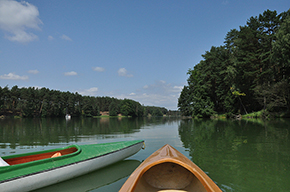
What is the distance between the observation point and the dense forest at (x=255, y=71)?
28781 mm

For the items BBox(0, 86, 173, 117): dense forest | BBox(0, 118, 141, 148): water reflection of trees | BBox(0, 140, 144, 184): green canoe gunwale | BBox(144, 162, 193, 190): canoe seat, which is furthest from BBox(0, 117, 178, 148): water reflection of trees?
BBox(0, 86, 173, 117): dense forest

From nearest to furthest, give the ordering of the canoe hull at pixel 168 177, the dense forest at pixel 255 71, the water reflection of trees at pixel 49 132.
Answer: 1. the canoe hull at pixel 168 177
2. the water reflection of trees at pixel 49 132
3. the dense forest at pixel 255 71

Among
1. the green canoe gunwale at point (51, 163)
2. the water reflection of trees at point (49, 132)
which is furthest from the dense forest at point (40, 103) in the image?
the green canoe gunwale at point (51, 163)

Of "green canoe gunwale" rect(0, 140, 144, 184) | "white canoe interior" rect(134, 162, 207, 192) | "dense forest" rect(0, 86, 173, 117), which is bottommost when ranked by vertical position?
"white canoe interior" rect(134, 162, 207, 192)

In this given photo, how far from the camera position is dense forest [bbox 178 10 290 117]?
94.4 feet

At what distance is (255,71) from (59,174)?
38.2 m

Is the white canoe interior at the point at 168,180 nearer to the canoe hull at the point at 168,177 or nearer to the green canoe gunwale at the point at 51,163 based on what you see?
the canoe hull at the point at 168,177

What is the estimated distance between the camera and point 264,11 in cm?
3500

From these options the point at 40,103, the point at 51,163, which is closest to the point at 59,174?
the point at 51,163

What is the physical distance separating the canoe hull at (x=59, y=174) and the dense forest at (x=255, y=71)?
30.2 metres

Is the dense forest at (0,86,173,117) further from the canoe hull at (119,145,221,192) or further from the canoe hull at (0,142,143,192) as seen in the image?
the canoe hull at (119,145,221,192)

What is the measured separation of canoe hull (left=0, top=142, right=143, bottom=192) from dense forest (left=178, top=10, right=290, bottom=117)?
3020 cm

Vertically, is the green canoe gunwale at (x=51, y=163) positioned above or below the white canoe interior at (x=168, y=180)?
above

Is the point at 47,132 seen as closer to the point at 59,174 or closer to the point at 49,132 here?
the point at 49,132
